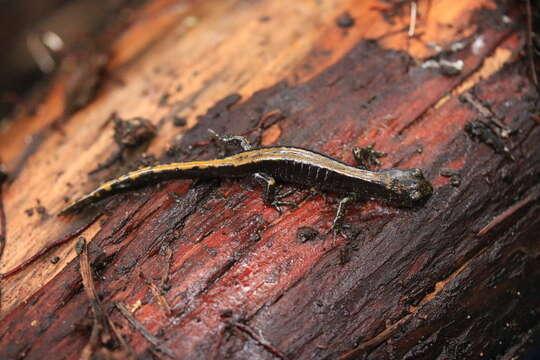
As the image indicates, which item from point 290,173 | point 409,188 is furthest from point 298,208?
point 409,188

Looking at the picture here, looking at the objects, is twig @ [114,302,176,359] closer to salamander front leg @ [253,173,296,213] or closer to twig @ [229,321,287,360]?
twig @ [229,321,287,360]

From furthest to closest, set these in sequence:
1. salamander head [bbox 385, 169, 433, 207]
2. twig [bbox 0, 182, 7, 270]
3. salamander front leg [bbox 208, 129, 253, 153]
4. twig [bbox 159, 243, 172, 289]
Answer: salamander front leg [bbox 208, 129, 253, 153] < twig [bbox 0, 182, 7, 270] < salamander head [bbox 385, 169, 433, 207] < twig [bbox 159, 243, 172, 289]

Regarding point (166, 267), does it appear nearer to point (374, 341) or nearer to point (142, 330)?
point (142, 330)

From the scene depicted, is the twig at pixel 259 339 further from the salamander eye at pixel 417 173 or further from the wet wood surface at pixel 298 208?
the salamander eye at pixel 417 173

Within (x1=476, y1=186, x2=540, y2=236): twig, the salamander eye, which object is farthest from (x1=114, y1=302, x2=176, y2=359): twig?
(x1=476, y1=186, x2=540, y2=236): twig

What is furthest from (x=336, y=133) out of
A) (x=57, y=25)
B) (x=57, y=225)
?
(x=57, y=25)

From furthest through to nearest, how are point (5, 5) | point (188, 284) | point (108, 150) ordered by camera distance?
point (5, 5) < point (108, 150) < point (188, 284)

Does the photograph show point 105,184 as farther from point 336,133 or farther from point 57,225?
point 336,133
